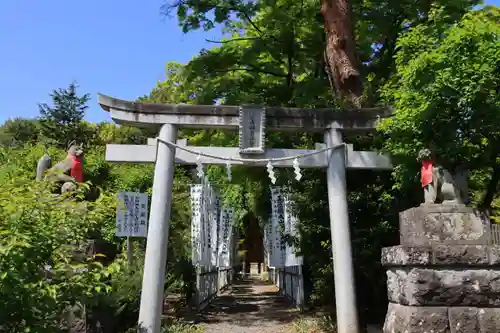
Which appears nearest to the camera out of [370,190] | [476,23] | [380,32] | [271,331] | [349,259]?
[476,23]

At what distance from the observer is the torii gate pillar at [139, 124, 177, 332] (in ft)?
27.3

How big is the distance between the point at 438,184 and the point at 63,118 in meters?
24.3

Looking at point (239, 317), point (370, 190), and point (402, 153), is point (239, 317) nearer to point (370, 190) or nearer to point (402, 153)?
point (370, 190)

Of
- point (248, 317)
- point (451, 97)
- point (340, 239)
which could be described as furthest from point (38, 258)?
point (248, 317)

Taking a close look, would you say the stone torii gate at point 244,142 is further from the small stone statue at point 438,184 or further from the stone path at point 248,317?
the stone path at point 248,317

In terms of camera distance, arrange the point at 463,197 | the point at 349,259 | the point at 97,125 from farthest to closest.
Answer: the point at 97,125 → the point at 349,259 → the point at 463,197

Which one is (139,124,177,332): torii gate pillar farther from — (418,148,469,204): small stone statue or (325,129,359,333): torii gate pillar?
(418,148,469,204): small stone statue

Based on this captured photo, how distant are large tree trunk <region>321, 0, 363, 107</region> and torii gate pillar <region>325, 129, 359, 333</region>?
201 centimetres

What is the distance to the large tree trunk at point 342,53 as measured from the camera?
1079 centimetres

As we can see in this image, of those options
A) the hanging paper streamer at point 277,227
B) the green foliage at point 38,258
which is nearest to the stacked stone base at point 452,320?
the green foliage at point 38,258

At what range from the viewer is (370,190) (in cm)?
967

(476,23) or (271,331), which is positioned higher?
(476,23)

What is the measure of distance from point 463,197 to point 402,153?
149 cm

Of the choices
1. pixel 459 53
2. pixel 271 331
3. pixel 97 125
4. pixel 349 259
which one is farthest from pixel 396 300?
pixel 97 125
